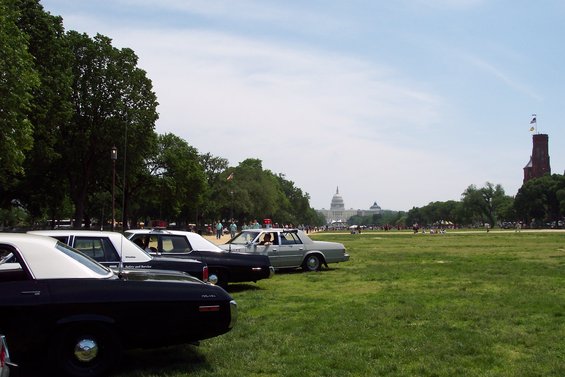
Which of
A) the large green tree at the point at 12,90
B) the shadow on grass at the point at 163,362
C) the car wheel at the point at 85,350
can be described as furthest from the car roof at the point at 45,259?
the large green tree at the point at 12,90

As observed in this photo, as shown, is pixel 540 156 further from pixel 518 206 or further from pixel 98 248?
pixel 98 248

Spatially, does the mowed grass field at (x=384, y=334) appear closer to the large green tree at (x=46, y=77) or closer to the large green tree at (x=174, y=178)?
the large green tree at (x=46, y=77)

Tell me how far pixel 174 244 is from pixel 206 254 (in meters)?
0.77

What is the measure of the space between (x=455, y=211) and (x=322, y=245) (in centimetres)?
15797

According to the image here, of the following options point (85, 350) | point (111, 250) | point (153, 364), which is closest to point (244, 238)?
point (111, 250)

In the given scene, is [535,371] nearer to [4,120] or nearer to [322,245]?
[322,245]

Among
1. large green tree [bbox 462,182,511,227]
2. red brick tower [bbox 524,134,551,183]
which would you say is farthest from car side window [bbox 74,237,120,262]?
red brick tower [bbox 524,134,551,183]

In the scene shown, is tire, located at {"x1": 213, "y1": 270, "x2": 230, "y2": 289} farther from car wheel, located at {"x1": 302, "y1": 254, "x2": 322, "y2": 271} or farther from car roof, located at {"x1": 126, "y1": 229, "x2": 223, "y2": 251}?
car wheel, located at {"x1": 302, "y1": 254, "x2": 322, "y2": 271}

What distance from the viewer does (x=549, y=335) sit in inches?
340

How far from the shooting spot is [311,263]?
19.9m

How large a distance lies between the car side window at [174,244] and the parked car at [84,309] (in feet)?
20.9

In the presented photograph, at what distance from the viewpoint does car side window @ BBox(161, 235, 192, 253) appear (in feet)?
44.3

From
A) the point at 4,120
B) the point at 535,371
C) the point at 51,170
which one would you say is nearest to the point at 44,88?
the point at 4,120

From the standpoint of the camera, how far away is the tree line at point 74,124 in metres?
24.9
